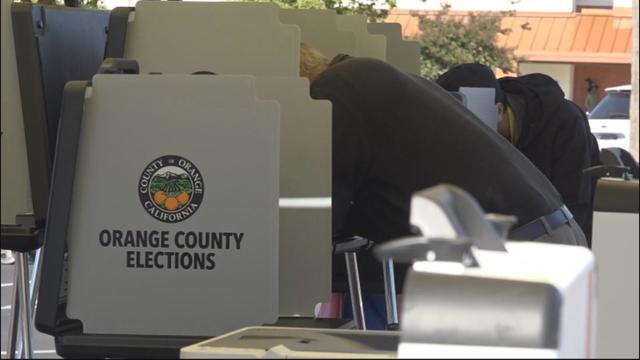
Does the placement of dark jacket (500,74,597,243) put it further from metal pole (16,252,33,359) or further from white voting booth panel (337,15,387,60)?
metal pole (16,252,33,359)

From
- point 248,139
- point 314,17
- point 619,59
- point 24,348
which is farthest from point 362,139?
point 619,59

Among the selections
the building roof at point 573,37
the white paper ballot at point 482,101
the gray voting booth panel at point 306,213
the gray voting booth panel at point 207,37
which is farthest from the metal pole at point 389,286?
the building roof at point 573,37

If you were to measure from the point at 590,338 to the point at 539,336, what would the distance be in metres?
0.25

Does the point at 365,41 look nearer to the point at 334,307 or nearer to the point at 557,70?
→ the point at 334,307

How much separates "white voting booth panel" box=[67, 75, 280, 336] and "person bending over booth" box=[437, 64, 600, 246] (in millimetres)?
2183

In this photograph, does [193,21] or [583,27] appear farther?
[583,27]

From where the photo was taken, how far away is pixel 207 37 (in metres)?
3.34

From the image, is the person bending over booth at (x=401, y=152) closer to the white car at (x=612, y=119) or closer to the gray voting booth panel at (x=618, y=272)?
the gray voting booth panel at (x=618, y=272)

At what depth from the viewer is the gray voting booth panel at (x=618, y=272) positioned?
5.78 feet

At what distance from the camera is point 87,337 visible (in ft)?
8.25

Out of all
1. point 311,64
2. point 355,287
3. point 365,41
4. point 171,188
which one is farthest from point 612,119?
point 171,188

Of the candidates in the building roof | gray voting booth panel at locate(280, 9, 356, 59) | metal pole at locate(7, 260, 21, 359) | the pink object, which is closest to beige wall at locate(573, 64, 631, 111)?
the building roof

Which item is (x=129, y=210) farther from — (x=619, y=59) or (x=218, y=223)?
(x=619, y=59)

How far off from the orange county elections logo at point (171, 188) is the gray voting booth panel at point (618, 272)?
2.91 ft
